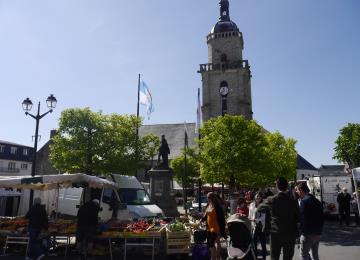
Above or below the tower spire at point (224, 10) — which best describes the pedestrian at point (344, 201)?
below

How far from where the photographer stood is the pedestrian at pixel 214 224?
27.0 ft

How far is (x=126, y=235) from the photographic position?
9867 mm

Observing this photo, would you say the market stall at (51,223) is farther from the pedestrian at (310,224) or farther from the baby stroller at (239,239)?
the pedestrian at (310,224)

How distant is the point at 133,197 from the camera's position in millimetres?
16453

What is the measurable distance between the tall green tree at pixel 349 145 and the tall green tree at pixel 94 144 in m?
30.0

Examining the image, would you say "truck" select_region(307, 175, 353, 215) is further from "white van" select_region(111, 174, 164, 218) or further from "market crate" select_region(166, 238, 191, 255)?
"market crate" select_region(166, 238, 191, 255)

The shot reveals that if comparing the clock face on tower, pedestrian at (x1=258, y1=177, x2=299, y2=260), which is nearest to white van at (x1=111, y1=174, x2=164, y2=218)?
pedestrian at (x1=258, y1=177, x2=299, y2=260)

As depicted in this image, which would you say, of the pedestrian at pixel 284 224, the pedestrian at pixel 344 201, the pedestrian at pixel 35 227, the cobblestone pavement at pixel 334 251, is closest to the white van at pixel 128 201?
the cobblestone pavement at pixel 334 251

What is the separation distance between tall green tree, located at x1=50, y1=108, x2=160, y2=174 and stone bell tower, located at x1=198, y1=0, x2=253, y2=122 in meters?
22.4

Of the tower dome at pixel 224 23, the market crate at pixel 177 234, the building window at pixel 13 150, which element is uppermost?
the tower dome at pixel 224 23

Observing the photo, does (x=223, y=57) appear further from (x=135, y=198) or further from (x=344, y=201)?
(x=135, y=198)

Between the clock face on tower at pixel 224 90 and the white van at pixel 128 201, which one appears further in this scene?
the clock face on tower at pixel 224 90

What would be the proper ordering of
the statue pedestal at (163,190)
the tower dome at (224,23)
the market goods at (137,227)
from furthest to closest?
the tower dome at (224,23) → the statue pedestal at (163,190) → the market goods at (137,227)

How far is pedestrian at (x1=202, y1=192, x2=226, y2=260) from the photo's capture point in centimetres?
823
